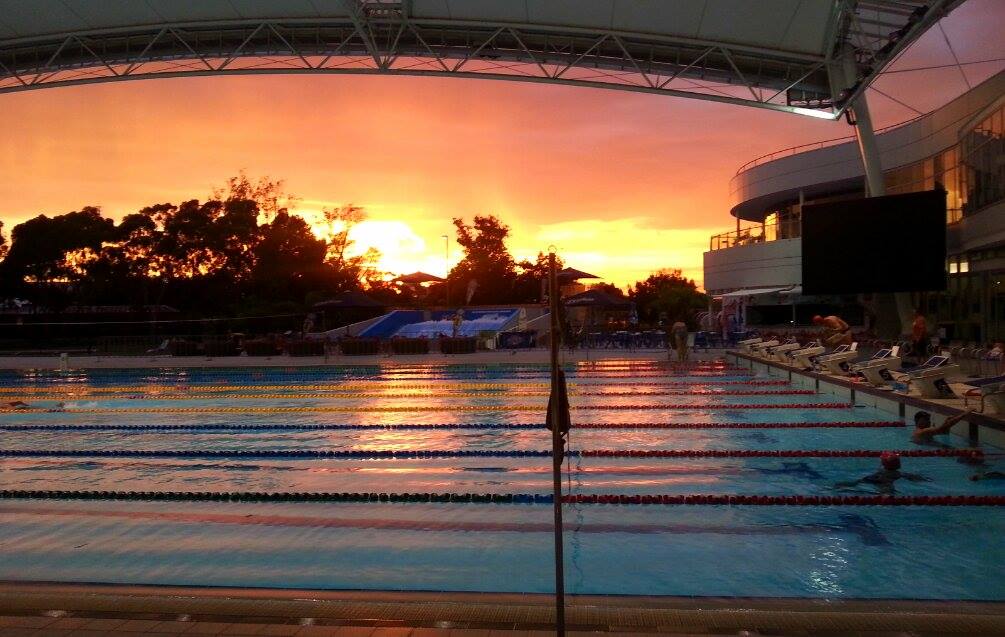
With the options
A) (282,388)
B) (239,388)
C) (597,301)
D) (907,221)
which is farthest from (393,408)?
(597,301)

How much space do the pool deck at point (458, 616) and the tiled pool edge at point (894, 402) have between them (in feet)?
16.8

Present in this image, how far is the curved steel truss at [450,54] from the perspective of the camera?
15.5 metres

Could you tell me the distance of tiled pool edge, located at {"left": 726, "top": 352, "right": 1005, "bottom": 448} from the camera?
838cm

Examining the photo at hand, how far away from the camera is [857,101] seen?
1745 cm

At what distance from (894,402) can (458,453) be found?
20.0 ft

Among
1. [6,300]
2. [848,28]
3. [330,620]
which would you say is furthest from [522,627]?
[6,300]

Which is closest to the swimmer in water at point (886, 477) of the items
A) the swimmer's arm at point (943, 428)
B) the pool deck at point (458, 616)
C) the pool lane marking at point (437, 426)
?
the swimmer's arm at point (943, 428)

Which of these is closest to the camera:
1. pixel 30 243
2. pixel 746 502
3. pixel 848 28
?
pixel 746 502

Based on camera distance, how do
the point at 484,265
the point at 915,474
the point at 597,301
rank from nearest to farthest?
the point at 915,474, the point at 597,301, the point at 484,265

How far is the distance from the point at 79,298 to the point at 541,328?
74.2ft

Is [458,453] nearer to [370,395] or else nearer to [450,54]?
[370,395]

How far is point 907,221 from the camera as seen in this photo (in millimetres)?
16906

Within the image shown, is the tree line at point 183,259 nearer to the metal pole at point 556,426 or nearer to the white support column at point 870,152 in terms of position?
the white support column at point 870,152

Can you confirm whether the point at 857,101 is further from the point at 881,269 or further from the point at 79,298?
the point at 79,298
